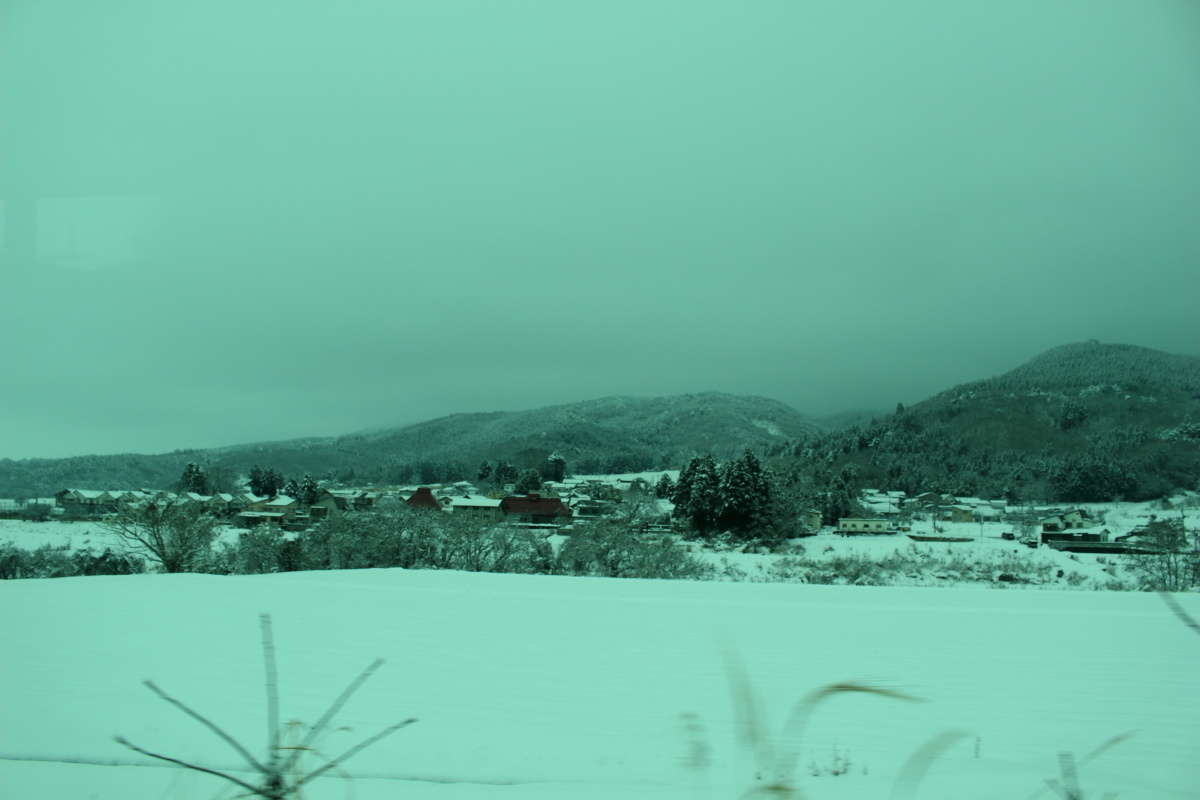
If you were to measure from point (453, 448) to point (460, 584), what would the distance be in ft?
122

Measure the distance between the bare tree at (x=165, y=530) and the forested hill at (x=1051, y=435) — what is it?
19.5 meters

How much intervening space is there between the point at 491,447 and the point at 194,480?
95.0 ft

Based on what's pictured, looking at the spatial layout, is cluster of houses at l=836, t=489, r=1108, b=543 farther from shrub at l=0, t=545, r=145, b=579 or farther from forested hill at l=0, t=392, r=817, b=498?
shrub at l=0, t=545, r=145, b=579

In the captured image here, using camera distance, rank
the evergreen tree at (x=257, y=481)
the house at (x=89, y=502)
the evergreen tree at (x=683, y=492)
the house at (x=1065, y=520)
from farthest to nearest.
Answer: the evergreen tree at (x=683, y=492), the evergreen tree at (x=257, y=481), the house at (x=1065, y=520), the house at (x=89, y=502)

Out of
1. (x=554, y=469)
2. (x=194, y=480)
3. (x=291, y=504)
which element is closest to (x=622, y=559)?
(x=291, y=504)

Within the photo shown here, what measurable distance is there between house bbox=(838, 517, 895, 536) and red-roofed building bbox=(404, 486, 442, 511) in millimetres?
13553

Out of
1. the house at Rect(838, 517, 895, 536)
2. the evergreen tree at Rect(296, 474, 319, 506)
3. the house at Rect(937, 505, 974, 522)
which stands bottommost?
the house at Rect(838, 517, 895, 536)

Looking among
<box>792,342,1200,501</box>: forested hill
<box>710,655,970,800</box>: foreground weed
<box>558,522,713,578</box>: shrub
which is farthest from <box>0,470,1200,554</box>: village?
<box>710,655,970,800</box>: foreground weed

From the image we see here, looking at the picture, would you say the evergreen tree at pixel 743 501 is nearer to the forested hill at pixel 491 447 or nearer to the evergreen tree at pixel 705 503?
the evergreen tree at pixel 705 503

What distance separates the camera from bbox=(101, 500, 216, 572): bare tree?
13297 mm

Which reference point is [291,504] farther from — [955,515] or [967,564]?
[955,515]

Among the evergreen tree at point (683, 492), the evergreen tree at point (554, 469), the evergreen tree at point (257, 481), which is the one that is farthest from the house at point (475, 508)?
the evergreen tree at point (554, 469)

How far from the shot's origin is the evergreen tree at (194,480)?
53.5 ft

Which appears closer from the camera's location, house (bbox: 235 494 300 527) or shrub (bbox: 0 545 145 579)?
shrub (bbox: 0 545 145 579)
